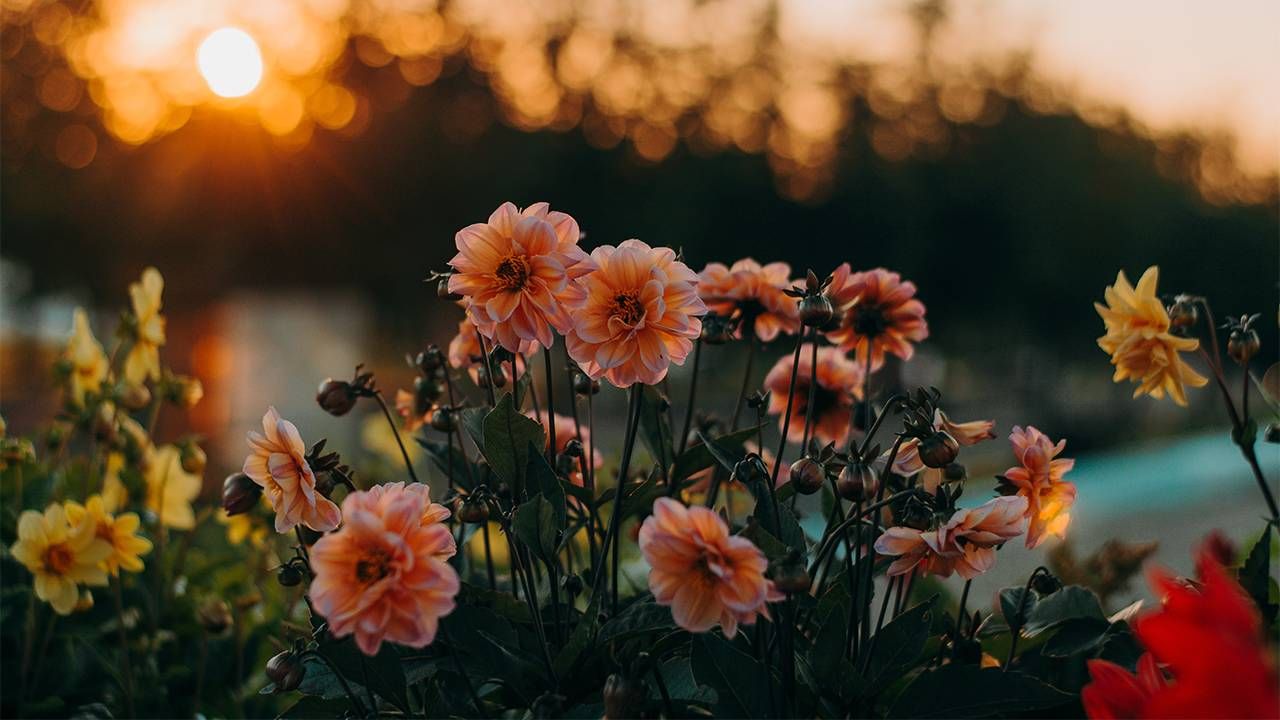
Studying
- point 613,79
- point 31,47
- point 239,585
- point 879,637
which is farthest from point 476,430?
point 613,79

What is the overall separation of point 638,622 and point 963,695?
1.17ft

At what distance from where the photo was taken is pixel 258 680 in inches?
90.7

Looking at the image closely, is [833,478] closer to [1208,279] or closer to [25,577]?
[25,577]

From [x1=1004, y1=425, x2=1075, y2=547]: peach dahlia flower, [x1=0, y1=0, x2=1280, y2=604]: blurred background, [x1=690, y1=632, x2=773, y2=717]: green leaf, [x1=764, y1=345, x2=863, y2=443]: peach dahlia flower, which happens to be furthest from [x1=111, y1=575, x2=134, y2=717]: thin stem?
[x1=0, y1=0, x2=1280, y2=604]: blurred background

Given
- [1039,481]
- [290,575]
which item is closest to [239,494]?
[290,575]

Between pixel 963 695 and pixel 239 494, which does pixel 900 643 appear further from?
pixel 239 494

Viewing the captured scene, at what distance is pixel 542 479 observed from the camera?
4.32 feet

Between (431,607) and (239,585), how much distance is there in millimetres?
1717

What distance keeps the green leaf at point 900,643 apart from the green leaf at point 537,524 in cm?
38

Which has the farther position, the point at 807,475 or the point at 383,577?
the point at 807,475

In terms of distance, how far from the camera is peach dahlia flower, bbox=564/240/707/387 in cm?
125

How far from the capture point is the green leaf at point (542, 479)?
1.31 meters

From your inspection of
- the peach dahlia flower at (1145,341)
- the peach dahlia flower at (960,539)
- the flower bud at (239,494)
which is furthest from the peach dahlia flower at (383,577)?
the peach dahlia flower at (1145,341)

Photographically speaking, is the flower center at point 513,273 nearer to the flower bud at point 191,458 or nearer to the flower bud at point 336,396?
the flower bud at point 336,396
